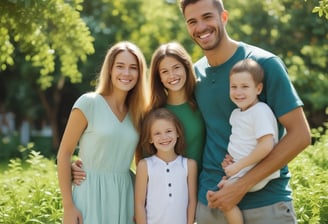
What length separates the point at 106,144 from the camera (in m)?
4.20

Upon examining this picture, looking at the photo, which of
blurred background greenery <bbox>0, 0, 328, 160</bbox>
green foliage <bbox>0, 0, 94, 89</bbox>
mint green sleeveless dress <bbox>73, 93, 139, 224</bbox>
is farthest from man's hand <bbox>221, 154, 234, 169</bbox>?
green foliage <bbox>0, 0, 94, 89</bbox>

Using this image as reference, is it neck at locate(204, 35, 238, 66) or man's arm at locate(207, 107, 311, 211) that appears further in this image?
neck at locate(204, 35, 238, 66)

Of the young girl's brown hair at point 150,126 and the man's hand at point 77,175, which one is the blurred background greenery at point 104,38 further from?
the man's hand at point 77,175

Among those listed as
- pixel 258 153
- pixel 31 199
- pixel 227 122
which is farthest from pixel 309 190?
pixel 31 199

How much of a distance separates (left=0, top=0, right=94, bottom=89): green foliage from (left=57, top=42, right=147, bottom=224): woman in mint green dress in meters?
1.27

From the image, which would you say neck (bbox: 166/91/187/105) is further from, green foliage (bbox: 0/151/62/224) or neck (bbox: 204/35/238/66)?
green foliage (bbox: 0/151/62/224)

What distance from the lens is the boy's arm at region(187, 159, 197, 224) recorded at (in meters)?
4.17

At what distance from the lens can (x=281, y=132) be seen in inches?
154

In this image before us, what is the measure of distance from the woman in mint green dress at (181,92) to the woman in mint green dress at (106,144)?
0.15m

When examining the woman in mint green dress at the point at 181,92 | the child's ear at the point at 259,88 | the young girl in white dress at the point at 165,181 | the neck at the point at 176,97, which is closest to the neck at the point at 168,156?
the young girl in white dress at the point at 165,181

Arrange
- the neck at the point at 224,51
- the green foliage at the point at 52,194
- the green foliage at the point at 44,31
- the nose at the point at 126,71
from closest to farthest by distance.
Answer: the neck at the point at 224,51 → the nose at the point at 126,71 → the green foliage at the point at 52,194 → the green foliage at the point at 44,31

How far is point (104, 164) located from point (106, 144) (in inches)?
6.6

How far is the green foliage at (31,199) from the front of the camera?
5156mm

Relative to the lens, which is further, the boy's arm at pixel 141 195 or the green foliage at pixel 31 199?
the green foliage at pixel 31 199
